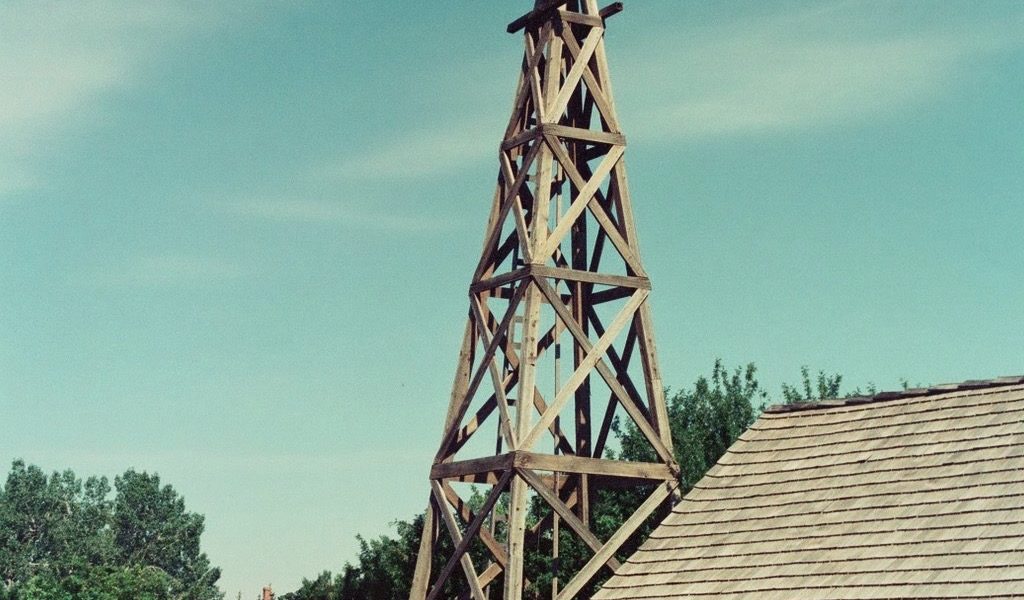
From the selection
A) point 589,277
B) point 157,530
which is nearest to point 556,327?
point 589,277

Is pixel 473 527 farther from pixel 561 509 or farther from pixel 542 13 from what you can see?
pixel 542 13

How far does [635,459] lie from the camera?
2875 centimetres

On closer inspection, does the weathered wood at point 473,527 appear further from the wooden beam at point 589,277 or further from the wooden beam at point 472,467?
the wooden beam at point 589,277

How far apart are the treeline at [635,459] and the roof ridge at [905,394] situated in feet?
17.1

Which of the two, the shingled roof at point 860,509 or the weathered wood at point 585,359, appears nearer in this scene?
the shingled roof at point 860,509

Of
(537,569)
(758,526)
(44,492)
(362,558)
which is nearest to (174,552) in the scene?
(44,492)

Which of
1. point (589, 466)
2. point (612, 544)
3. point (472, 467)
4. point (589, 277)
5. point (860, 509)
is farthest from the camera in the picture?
point (589, 277)

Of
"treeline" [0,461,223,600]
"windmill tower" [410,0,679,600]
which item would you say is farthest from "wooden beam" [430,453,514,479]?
A: "treeline" [0,461,223,600]

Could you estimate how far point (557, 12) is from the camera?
21.0 metres

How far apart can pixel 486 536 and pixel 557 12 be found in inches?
301

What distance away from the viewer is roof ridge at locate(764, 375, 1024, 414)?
54.0 ft

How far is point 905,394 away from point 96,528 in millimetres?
72923

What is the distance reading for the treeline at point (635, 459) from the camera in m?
24.5

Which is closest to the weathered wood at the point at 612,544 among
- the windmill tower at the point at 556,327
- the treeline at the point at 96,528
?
Result: the windmill tower at the point at 556,327
